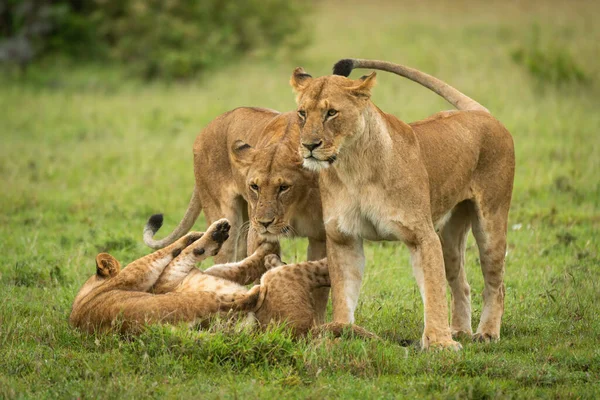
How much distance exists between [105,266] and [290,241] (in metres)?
2.23

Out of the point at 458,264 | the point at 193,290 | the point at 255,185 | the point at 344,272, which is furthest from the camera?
the point at 458,264

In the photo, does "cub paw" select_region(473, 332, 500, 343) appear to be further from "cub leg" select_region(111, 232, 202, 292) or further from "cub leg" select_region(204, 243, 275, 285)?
"cub leg" select_region(111, 232, 202, 292)

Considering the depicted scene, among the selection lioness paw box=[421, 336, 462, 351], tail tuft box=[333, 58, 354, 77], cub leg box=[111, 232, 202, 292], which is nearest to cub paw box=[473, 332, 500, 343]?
lioness paw box=[421, 336, 462, 351]

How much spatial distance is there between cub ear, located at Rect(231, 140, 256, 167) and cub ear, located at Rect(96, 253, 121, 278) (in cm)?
90

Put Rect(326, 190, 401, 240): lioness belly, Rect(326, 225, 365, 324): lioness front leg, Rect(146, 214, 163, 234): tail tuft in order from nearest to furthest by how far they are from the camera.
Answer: Rect(326, 190, 401, 240): lioness belly
Rect(326, 225, 365, 324): lioness front leg
Rect(146, 214, 163, 234): tail tuft

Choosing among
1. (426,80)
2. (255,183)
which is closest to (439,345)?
(255,183)

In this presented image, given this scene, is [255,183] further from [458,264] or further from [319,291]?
[458,264]

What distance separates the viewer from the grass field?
4.67m

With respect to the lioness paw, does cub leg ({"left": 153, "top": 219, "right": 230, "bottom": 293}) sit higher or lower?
higher

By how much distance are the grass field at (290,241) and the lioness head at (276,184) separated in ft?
2.49

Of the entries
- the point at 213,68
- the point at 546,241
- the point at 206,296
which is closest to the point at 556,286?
the point at 546,241

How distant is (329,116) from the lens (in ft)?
16.1

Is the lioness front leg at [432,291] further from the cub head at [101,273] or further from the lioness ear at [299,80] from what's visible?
the cub head at [101,273]

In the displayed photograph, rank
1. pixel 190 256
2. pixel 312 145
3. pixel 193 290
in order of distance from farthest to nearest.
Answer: pixel 190 256 → pixel 193 290 → pixel 312 145
